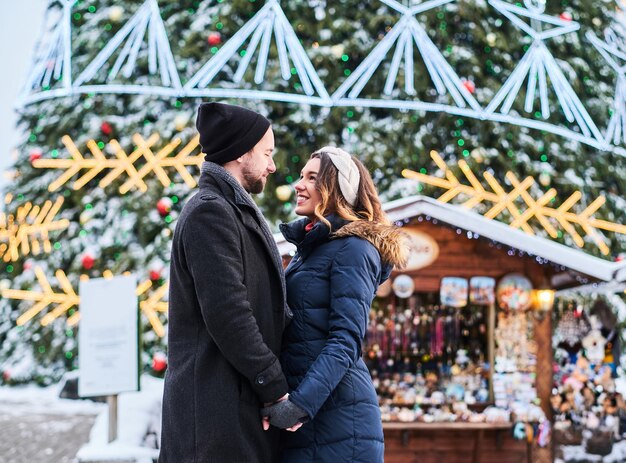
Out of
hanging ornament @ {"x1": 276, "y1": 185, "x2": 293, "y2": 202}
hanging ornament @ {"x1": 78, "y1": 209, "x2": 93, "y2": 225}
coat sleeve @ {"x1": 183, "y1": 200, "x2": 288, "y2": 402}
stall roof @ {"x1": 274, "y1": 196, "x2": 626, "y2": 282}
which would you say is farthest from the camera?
hanging ornament @ {"x1": 78, "y1": 209, "x2": 93, "y2": 225}

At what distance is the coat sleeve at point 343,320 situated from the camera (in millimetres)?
2490

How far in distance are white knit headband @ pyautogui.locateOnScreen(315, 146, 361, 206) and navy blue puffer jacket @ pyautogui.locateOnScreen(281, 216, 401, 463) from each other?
0.13 m

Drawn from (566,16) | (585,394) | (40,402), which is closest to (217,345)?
(585,394)

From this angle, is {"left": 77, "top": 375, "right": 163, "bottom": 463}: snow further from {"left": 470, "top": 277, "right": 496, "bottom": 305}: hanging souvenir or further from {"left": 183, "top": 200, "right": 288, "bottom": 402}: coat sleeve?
{"left": 470, "top": 277, "right": 496, "bottom": 305}: hanging souvenir

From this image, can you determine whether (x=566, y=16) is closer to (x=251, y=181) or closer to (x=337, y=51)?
(x=337, y=51)

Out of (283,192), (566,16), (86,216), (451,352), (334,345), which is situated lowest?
(451,352)

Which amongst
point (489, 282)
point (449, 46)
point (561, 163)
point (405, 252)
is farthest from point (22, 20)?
point (405, 252)

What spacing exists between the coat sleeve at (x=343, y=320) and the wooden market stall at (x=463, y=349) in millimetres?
4514

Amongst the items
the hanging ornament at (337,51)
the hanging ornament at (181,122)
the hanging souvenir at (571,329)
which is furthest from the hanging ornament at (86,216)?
the hanging souvenir at (571,329)

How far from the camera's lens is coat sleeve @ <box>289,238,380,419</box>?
2490mm

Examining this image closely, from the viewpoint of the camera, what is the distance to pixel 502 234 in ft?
22.5

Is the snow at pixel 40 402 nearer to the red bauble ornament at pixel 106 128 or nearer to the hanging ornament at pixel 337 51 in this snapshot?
the red bauble ornament at pixel 106 128

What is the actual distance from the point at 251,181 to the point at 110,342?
3.07 metres

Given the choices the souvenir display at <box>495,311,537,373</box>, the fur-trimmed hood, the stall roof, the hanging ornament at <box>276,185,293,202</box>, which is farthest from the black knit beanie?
the hanging ornament at <box>276,185,293,202</box>
